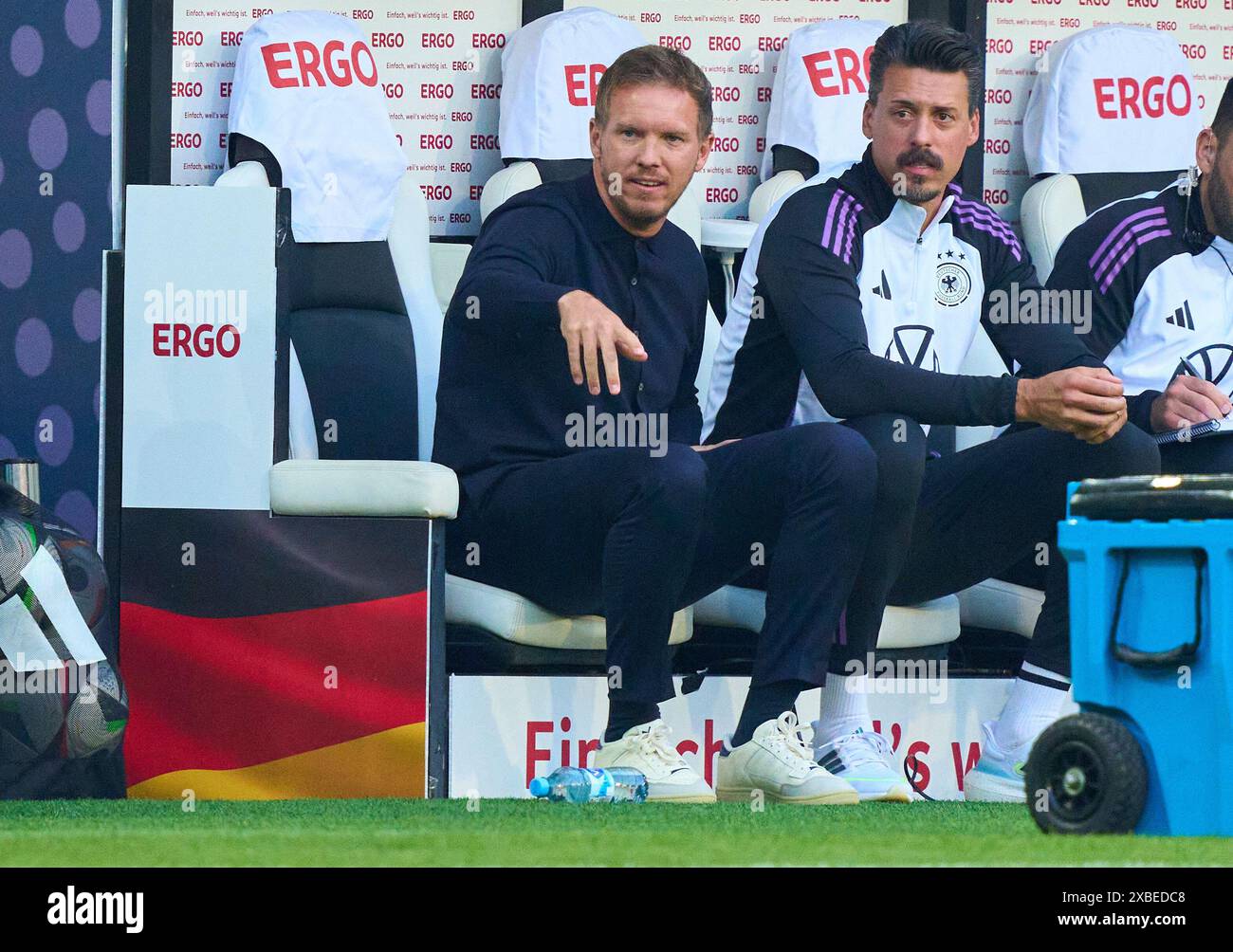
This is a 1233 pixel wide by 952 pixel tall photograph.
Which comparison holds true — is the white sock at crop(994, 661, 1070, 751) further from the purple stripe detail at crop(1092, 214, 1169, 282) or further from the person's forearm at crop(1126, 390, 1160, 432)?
the purple stripe detail at crop(1092, 214, 1169, 282)

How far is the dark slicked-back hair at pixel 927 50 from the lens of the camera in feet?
10.4

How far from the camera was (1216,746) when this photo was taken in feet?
6.74

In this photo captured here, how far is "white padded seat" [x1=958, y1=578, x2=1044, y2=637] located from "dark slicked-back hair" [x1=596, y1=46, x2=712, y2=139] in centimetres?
90

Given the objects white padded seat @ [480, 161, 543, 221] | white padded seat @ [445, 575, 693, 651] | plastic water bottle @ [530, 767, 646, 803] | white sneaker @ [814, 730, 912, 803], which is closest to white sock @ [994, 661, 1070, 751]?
white sneaker @ [814, 730, 912, 803]

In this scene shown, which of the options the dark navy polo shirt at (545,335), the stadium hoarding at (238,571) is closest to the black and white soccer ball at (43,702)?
the stadium hoarding at (238,571)

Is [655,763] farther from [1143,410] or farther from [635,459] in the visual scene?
[1143,410]

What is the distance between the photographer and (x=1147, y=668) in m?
2.11

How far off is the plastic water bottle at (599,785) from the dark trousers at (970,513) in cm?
38

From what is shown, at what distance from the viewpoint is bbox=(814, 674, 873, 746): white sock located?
2889 mm

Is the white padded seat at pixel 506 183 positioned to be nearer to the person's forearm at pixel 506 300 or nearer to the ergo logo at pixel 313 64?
the ergo logo at pixel 313 64

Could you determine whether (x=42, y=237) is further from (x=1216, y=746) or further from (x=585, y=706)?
(x=1216, y=746)

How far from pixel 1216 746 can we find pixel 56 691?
1644 mm

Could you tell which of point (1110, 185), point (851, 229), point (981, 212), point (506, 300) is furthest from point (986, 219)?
point (1110, 185)
